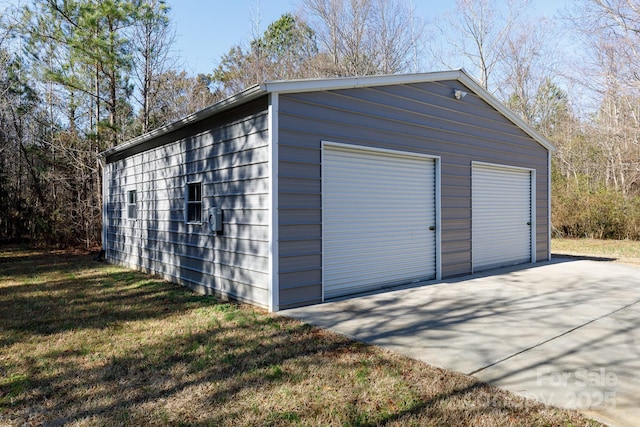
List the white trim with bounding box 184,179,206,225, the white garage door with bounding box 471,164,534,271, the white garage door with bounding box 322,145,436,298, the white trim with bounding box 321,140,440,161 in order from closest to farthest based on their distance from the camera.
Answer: the white trim with bounding box 321,140,440,161, the white garage door with bounding box 322,145,436,298, the white trim with bounding box 184,179,206,225, the white garage door with bounding box 471,164,534,271

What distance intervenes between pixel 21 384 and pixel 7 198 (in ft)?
49.0

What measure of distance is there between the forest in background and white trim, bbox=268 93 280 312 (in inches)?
367

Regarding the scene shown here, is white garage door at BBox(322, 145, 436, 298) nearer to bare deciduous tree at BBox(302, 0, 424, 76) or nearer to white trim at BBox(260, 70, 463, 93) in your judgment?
white trim at BBox(260, 70, 463, 93)

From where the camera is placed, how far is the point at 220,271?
5.84m

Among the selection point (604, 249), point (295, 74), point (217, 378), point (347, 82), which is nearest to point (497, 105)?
point (347, 82)

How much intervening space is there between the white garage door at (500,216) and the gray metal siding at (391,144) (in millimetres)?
277

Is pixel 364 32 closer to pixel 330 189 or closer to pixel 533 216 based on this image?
pixel 533 216

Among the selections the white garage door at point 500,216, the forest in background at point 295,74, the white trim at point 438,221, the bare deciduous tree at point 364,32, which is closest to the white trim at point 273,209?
the white trim at point 438,221

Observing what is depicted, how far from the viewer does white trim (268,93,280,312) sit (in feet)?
15.7

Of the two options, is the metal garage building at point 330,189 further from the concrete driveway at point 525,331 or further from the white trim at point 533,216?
the concrete driveway at point 525,331

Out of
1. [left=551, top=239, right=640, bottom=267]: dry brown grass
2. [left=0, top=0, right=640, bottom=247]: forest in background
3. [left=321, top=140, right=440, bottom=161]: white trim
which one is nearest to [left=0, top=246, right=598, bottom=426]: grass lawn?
[left=321, top=140, right=440, bottom=161]: white trim

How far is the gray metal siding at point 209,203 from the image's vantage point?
5102mm

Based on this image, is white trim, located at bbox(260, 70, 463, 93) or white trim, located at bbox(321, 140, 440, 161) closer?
white trim, located at bbox(260, 70, 463, 93)

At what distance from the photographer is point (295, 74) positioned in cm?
1731
